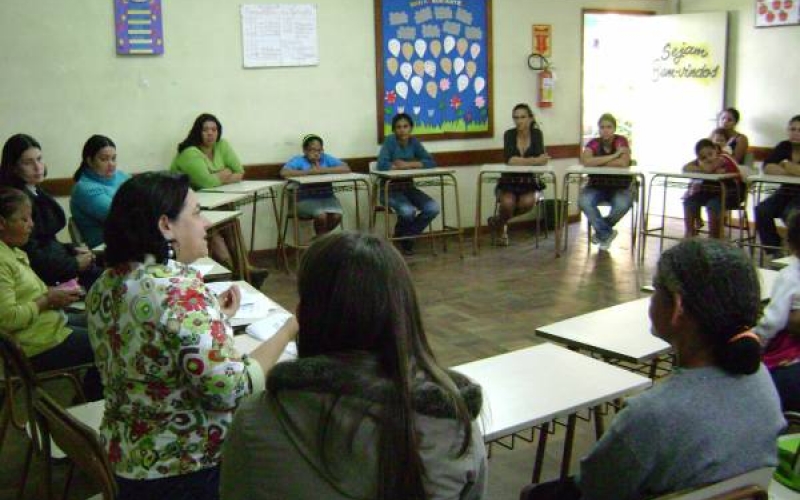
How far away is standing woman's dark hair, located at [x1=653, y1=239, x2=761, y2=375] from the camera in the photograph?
1.35m

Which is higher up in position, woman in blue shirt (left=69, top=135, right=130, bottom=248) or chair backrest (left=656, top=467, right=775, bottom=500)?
woman in blue shirt (left=69, top=135, right=130, bottom=248)

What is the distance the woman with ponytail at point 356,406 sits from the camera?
102 centimetres

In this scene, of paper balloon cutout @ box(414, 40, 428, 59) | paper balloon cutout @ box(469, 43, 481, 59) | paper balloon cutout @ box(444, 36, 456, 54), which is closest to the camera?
paper balloon cutout @ box(414, 40, 428, 59)

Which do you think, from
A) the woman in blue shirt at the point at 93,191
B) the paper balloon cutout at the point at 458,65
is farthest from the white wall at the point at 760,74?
the woman in blue shirt at the point at 93,191

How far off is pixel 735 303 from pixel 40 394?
1481 mm

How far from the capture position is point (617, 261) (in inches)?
243

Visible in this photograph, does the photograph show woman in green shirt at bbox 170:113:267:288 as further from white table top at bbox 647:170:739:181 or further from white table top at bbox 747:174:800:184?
white table top at bbox 747:174:800:184

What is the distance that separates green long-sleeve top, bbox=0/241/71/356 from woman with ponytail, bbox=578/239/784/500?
6.92 ft

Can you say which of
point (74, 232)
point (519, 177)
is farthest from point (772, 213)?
point (74, 232)

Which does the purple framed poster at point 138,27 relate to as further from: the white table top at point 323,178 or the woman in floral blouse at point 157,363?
the woman in floral blouse at point 157,363

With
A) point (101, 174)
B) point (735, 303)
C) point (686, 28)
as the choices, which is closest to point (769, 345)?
point (735, 303)

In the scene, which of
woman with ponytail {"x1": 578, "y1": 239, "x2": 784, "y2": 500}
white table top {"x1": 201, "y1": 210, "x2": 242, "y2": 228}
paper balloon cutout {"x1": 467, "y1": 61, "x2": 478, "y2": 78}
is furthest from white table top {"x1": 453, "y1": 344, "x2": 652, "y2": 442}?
paper balloon cutout {"x1": 467, "y1": 61, "x2": 478, "y2": 78}

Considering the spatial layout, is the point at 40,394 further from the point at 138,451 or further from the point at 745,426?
the point at 745,426

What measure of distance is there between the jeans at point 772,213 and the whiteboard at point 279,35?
3.79 metres
